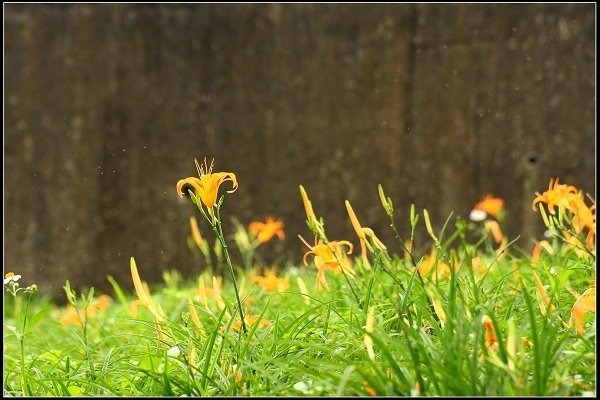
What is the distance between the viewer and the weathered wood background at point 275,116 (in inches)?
149

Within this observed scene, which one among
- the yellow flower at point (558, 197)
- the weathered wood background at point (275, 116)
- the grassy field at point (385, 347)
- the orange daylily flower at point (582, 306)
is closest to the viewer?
the grassy field at point (385, 347)

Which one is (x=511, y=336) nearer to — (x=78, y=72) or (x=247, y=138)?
(x=247, y=138)

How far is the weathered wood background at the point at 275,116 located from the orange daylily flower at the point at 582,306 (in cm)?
224

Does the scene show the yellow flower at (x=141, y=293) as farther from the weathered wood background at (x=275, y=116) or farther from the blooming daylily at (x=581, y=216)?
the weathered wood background at (x=275, y=116)

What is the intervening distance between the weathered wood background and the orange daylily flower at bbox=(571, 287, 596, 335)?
88.0 inches

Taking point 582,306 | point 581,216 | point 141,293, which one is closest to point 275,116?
point 581,216

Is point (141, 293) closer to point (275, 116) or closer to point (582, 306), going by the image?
point (582, 306)

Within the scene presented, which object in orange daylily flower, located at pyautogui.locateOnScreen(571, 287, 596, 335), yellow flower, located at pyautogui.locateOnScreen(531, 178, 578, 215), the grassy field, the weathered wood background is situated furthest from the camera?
the weathered wood background

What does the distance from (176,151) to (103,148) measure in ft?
1.35

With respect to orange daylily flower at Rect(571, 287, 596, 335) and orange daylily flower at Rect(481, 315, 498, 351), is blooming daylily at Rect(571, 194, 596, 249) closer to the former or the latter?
orange daylily flower at Rect(571, 287, 596, 335)

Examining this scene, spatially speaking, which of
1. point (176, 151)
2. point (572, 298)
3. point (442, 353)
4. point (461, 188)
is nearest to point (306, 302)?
point (572, 298)

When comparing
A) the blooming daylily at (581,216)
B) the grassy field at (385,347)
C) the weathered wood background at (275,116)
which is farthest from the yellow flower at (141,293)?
the weathered wood background at (275,116)

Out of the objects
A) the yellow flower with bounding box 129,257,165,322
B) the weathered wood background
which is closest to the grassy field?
the yellow flower with bounding box 129,257,165,322

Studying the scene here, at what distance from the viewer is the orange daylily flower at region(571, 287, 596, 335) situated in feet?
4.36
